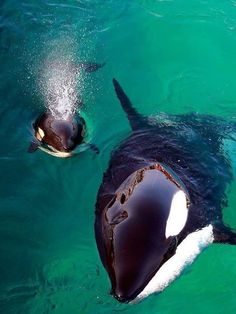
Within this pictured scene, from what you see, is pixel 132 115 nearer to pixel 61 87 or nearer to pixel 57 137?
pixel 57 137

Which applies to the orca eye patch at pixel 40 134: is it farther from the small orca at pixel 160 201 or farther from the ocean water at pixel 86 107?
the small orca at pixel 160 201

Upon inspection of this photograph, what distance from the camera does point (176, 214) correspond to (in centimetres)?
240

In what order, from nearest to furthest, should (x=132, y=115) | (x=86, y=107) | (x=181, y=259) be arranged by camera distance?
(x=181, y=259), (x=132, y=115), (x=86, y=107)

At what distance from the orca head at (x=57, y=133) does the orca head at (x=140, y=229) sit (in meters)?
2.63

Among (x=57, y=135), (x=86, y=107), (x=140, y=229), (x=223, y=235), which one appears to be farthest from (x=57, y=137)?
(x=140, y=229)

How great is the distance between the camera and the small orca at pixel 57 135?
5.09 m


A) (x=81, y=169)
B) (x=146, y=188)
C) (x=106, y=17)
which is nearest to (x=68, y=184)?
(x=81, y=169)

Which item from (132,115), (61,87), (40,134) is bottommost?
(61,87)

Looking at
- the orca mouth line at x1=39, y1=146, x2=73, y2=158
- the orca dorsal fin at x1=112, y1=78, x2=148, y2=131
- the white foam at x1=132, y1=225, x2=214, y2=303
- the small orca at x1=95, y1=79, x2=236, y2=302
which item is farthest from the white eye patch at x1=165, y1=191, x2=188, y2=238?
the orca mouth line at x1=39, y1=146, x2=73, y2=158

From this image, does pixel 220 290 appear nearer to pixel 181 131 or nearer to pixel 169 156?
pixel 169 156

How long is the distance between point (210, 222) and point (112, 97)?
10.3 ft

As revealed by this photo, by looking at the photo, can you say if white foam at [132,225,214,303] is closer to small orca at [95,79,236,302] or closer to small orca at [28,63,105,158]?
small orca at [95,79,236,302]

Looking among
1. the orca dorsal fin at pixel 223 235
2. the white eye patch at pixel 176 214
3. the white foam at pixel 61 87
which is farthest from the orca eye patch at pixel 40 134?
the white eye patch at pixel 176 214

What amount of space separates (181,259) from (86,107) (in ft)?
11.8
